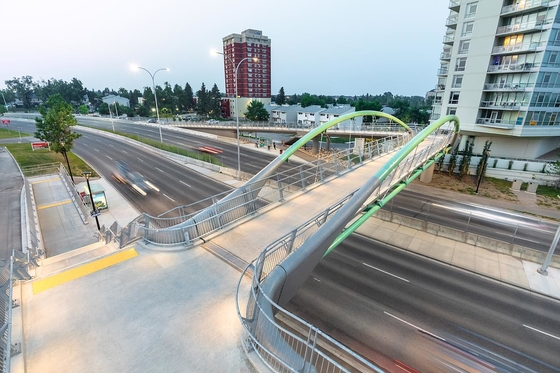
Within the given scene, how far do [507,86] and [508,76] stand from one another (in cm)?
147

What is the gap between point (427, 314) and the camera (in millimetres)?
11516

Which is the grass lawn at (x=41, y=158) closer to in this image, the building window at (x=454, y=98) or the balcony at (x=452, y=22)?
the building window at (x=454, y=98)

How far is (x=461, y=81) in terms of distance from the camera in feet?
123

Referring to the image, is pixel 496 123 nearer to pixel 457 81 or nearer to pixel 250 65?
pixel 457 81

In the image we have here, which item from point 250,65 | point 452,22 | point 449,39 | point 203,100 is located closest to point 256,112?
point 203,100

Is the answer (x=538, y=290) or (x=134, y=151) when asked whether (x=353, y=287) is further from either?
(x=134, y=151)

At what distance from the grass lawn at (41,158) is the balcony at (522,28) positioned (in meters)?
55.8

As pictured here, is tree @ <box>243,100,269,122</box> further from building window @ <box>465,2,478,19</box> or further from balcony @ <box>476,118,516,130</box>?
balcony @ <box>476,118,516,130</box>

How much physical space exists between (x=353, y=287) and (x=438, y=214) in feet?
47.1

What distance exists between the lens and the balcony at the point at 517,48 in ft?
101

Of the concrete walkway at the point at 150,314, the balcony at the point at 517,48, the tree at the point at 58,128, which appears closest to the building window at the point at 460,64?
the balcony at the point at 517,48

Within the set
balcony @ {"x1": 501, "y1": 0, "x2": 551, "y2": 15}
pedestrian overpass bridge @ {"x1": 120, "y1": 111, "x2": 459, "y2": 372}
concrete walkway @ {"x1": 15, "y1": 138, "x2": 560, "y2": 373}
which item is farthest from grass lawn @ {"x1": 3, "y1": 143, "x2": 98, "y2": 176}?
balcony @ {"x1": 501, "y1": 0, "x2": 551, "y2": 15}

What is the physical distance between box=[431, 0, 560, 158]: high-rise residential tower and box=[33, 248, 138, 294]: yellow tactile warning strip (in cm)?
4449

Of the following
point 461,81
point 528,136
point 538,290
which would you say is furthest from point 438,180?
point 538,290
